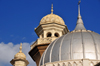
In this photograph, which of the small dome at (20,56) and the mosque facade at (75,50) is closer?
the mosque facade at (75,50)

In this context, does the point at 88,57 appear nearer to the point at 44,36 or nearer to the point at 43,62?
the point at 43,62

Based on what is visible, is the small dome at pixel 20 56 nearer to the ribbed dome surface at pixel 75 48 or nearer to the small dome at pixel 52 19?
the small dome at pixel 52 19

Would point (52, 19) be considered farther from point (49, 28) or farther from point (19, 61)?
point (19, 61)

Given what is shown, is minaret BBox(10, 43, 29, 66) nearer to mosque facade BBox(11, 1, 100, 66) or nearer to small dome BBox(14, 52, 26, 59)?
small dome BBox(14, 52, 26, 59)

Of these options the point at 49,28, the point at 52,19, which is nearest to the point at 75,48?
the point at 49,28

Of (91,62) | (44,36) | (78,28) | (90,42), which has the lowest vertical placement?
(91,62)

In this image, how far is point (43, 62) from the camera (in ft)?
76.4

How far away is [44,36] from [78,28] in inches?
433

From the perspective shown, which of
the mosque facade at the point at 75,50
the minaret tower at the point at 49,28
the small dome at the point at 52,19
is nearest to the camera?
the mosque facade at the point at 75,50

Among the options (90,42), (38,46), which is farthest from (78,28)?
(38,46)

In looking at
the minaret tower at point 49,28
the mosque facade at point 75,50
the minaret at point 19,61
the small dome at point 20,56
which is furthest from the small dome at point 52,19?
the mosque facade at point 75,50

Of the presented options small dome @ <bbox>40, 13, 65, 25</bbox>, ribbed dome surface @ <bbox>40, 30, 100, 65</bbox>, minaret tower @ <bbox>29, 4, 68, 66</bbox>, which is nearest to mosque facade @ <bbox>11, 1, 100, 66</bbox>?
ribbed dome surface @ <bbox>40, 30, 100, 65</bbox>

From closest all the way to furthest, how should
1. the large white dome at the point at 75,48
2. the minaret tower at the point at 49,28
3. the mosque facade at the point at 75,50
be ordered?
1. the mosque facade at the point at 75,50
2. the large white dome at the point at 75,48
3. the minaret tower at the point at 49,28

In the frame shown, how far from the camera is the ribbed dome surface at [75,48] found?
22.1 metres
